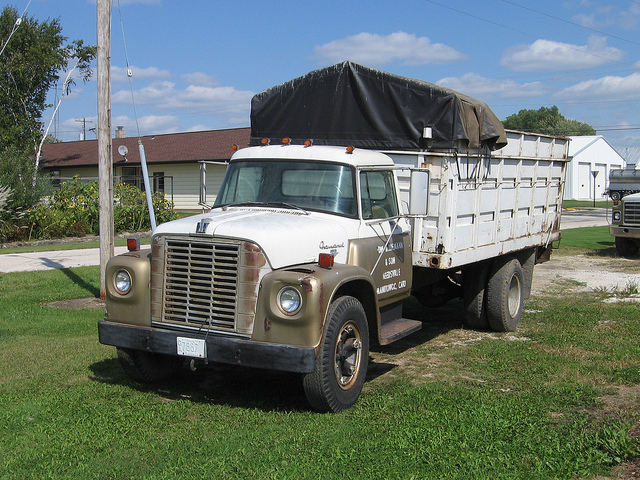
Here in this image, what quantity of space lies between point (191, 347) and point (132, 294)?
82cm

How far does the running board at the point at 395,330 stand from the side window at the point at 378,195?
1.11 meters

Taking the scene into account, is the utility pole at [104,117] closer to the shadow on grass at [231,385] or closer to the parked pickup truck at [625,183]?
the shadow on grass at [231,385]

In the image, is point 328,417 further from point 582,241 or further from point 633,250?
point 582,241

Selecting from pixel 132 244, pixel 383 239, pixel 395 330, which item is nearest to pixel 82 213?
pixel 132 244

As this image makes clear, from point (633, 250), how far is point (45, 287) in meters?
14.9

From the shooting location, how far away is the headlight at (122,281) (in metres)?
6.11

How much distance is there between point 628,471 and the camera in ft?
14.9

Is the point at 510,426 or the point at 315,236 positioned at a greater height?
the point at 315,236

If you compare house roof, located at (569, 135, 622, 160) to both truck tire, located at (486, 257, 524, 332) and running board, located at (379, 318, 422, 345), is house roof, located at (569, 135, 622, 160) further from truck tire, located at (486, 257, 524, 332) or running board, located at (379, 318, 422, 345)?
running board, located at (379, 318, 422, 345)

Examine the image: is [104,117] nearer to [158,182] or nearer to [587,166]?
[158,182]

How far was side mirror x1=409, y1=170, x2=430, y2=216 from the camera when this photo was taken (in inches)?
259

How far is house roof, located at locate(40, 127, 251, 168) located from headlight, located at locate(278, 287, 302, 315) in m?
28.3

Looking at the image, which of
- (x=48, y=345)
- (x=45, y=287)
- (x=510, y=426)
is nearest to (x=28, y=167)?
(x=45, y=287)

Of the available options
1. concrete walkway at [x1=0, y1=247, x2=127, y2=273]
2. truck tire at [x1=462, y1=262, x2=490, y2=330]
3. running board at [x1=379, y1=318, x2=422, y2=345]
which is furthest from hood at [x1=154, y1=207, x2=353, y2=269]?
concrete walkway at [x1=0, y1=247, x2=127, y2=273]
